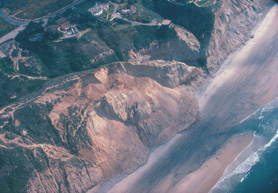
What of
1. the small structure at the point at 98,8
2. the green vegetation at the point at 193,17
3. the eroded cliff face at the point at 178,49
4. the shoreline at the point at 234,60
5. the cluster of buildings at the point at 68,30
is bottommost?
the shoreline at the point at 234,60

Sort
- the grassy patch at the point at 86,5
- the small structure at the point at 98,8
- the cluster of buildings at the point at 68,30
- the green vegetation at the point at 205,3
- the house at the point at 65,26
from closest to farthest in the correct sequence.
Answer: the cluster of buildings at the point at 68,30
the house at the point at 65,26
the small structure at the point at 98,8
the grassy patch at the point at 86,5
the green vegetation at the point at 205,3

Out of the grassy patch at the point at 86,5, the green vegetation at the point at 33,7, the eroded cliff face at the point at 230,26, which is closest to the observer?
the green vegetation at the point at 33,7

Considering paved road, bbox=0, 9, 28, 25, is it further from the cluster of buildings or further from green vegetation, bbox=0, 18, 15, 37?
the cluster of buildings

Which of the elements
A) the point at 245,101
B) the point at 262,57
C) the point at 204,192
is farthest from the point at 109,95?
the point at 262,57

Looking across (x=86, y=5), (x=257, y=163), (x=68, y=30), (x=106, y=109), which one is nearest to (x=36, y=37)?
(x=68, y=30)

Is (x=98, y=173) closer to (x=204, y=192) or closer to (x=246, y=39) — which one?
(x=204, y=192)

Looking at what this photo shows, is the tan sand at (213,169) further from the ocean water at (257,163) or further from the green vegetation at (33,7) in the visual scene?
the green vegetation at (33,7)

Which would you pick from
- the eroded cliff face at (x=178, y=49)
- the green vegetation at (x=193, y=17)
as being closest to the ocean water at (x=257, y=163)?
the eroded cliff face at (x=178, y=49)
